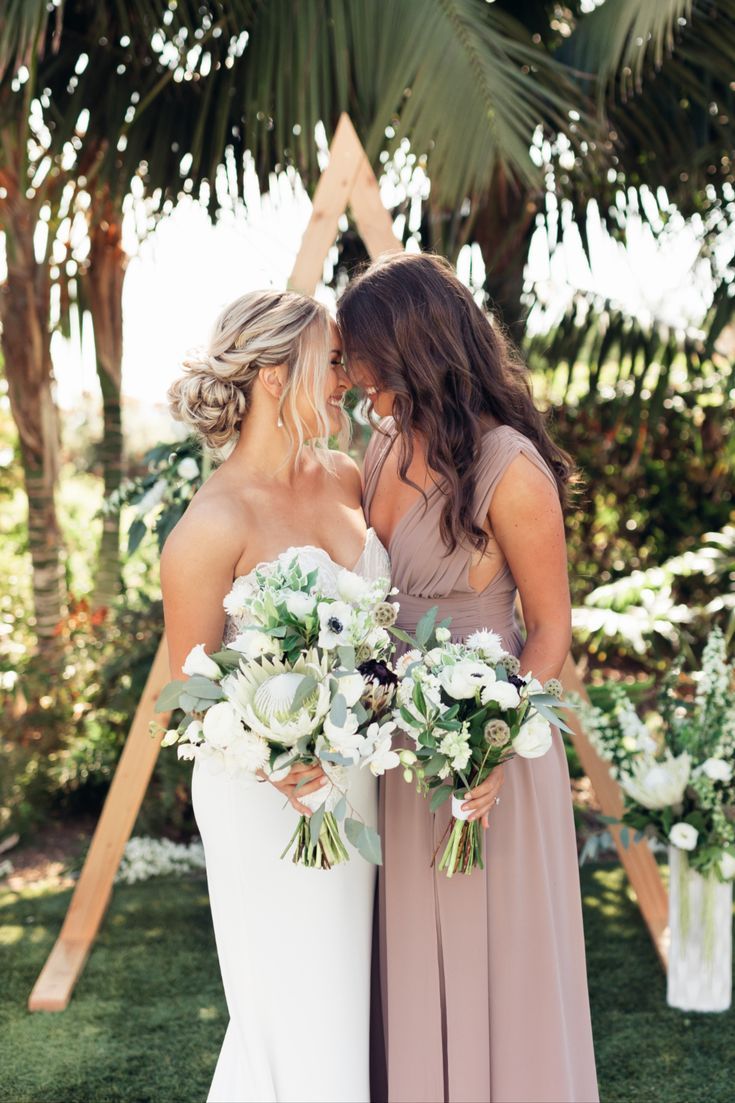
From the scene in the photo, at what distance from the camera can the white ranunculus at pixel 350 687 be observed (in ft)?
6.10

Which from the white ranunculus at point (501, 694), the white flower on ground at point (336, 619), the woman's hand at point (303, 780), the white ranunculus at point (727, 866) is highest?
the white flower on ground at point (336, 619)

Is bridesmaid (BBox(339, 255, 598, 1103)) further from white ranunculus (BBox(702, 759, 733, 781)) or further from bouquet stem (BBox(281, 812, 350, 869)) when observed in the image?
white ranunculus (BBox(702, 759, 733, 781))

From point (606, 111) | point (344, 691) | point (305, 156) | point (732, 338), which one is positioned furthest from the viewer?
point (732, 338)

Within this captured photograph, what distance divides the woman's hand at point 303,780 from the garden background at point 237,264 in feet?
4.96

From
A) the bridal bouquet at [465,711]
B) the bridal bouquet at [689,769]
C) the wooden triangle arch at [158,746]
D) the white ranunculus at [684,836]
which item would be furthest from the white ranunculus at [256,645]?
the white ranunculus at [684,836]

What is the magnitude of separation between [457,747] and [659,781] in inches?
65.2

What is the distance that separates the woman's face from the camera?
7.72 ft

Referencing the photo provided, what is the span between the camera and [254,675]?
6.28 feet

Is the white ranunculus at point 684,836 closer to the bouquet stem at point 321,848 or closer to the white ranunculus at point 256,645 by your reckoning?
the bouquet stem at point 321,848

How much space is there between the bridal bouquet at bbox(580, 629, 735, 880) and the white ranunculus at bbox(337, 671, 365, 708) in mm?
1540

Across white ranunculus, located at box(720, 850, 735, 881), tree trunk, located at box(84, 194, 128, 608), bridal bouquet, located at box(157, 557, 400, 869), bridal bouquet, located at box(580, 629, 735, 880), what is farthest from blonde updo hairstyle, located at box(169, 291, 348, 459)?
tree trunk, located at box(84, 194, 128, 608)

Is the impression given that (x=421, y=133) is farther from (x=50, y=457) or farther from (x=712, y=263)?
(x=50, y=457)

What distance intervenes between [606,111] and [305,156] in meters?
1.51

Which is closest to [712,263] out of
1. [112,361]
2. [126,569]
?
[112,361]
